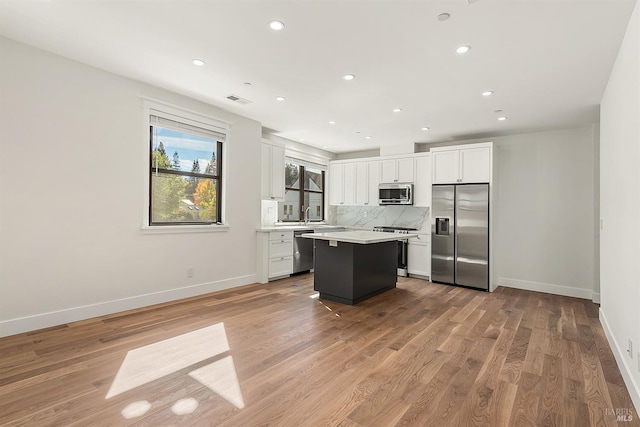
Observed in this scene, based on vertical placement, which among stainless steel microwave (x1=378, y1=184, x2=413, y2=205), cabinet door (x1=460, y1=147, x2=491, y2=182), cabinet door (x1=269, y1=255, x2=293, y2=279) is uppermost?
cabinet door (x1=460, y1=147, x2=491, y2=182)

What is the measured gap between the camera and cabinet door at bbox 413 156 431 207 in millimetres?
6012

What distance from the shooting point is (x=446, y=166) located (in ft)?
18.5

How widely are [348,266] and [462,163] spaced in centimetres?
290

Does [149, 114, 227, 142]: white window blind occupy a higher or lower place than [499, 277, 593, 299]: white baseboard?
higher

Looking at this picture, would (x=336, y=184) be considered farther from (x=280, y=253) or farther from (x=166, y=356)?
(x=166, y=356)

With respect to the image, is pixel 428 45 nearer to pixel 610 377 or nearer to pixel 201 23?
pixel 201 23

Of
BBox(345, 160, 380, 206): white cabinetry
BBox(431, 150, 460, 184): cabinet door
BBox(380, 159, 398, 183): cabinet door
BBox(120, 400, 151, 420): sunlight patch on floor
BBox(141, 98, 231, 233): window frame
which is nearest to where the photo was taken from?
BBox(120, 400, 151, 420): sunlight patch on floor

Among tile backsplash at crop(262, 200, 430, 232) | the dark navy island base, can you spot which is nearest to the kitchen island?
the dark navy island base

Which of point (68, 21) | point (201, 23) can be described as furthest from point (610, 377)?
point (68, 21)

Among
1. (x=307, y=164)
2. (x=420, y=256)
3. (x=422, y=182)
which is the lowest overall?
(x=420, y=256)

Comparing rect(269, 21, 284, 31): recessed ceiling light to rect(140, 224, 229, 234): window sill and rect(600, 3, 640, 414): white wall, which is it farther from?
rect(140, 224, 229, 234): window sill

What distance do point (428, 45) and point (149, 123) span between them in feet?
10.7

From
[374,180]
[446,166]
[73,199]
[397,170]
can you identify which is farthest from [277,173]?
[73,199]

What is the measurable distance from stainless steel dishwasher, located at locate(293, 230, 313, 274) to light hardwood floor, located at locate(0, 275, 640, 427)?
1.92 meters
